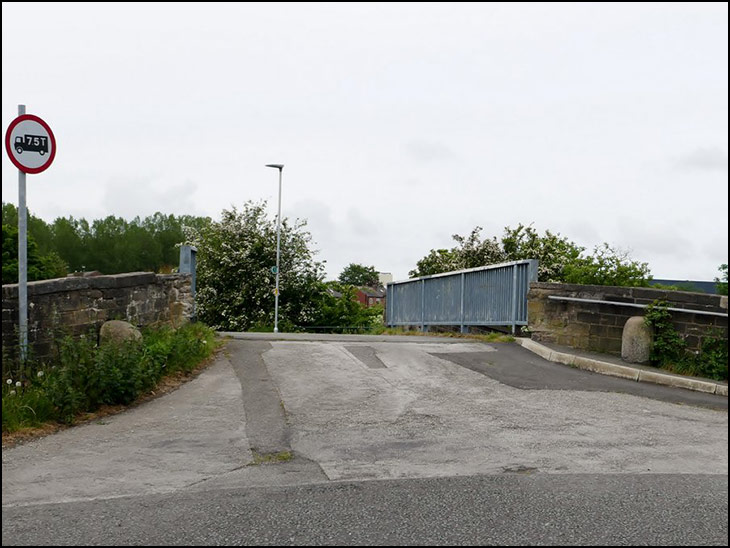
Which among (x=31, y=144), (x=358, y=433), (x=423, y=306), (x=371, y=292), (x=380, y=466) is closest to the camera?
(x=380, y=466)

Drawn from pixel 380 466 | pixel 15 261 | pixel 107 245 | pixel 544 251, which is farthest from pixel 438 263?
pixel 107 245

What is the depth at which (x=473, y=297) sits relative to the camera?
50.3 feet

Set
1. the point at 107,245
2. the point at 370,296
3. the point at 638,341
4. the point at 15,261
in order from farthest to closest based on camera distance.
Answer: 1. the point at 370,296
2. the point at 107,245
3. the point at 15,261
4. the point at 638,341

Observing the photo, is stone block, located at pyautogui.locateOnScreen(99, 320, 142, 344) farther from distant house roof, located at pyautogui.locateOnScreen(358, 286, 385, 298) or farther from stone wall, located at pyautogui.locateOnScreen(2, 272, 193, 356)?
distant house roof, located at pyautogui.locateOnScreen(358, 286, 385, 298)

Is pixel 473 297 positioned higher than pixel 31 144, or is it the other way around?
pixel 31 144

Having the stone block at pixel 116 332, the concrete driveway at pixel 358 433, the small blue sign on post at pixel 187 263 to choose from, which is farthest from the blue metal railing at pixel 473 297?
the stone block at pixel 116 332

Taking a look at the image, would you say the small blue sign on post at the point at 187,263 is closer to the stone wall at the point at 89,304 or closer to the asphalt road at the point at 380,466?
the stone wall at the point at 89,304

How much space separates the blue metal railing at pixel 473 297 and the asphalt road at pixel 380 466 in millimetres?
3950

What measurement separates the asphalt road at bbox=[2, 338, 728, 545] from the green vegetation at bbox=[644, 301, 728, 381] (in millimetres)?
1025

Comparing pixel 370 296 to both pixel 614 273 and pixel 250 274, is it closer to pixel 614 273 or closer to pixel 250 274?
pixel 250 274

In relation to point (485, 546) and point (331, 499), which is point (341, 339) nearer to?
point (331, 499)

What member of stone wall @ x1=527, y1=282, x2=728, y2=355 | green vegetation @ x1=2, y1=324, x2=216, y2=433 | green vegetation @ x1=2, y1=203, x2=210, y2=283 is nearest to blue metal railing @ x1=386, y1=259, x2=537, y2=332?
stone wall @ x1=527, y1=282, x2=728, y2=355

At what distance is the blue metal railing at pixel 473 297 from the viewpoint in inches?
508

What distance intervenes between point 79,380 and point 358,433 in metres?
3.13
